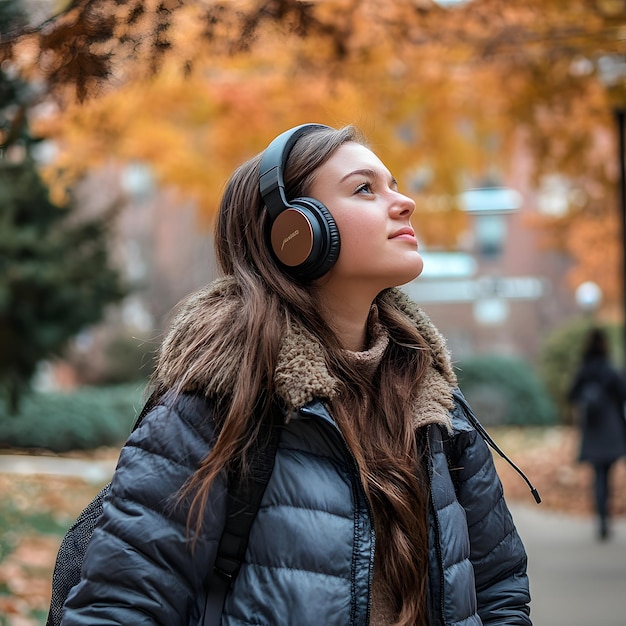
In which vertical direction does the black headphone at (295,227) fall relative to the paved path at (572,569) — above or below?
above

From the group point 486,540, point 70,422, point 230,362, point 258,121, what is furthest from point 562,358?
point 230,362

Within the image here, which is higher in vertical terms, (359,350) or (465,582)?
(359,350)

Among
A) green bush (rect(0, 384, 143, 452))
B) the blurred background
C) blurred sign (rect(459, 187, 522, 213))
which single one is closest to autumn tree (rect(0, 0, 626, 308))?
the blurred background

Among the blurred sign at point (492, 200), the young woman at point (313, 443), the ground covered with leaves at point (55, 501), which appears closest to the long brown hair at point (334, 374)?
the young woman at point (313, 443)

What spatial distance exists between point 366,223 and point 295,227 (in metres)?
0.17

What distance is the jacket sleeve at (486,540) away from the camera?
2270 millimetres

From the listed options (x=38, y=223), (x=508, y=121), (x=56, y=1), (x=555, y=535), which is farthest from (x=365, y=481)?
(x=38, y=223)

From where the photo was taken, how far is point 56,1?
22.7ft

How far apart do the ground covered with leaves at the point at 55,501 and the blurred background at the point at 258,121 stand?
0.34 ft

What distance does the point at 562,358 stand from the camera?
2125 centimetres

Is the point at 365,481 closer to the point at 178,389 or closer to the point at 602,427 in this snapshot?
the point at 178,389

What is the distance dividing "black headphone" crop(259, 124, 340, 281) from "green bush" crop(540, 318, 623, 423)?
62.5ft

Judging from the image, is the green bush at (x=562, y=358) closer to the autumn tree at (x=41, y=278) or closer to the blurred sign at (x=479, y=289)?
→ the blurred sign at (x=479, y=289)

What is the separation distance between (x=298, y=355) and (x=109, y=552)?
0.57 metres
